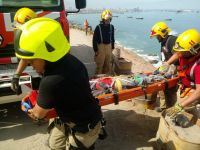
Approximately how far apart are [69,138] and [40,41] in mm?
1241

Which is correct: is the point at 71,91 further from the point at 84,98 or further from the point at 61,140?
the point at 61,140

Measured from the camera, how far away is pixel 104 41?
25.4 feet

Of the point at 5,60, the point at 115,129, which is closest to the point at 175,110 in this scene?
the point at 115,129

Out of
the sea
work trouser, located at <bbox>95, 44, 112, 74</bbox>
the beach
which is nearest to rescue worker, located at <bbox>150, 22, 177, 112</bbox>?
the sea

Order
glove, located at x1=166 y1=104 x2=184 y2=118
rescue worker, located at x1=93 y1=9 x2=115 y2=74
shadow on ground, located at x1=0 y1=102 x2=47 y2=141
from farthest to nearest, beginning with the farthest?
rescue worker, located at x1=93 y1=9 x2=115 y2=74
shadow on ground, located at x1=0 y1=102 x2=47 y2=141
glove, located at x1=166 y1=104 x2=184 y2=118

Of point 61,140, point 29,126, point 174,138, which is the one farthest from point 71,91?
point 29,126

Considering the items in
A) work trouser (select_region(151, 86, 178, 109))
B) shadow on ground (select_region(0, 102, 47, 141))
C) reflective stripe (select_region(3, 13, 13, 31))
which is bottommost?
shadow on ground (select_region(0, 102, 47, 141))

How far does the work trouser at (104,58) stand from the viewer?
782 cm

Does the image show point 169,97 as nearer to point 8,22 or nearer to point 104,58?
point 104,58

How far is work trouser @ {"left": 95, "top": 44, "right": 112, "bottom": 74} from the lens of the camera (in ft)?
25.6

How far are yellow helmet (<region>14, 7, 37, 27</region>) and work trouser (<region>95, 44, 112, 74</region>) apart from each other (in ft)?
10.3

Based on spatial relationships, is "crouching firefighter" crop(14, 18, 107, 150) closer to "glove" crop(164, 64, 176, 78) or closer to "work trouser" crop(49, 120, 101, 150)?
"work trouser" crop(49, 120, 101, 150)

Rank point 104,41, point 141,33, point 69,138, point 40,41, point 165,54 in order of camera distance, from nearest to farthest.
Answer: point 40,41, point 69,138, point 165,54, point 104,41, point 141,33

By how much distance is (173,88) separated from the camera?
502 centimetres
